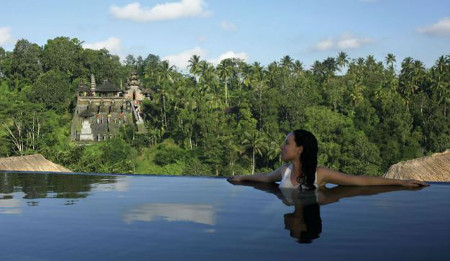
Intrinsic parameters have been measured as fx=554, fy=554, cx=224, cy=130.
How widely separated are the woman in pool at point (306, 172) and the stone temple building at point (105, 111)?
64772mm

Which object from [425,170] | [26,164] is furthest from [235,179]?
[26,164]

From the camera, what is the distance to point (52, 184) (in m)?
6.85

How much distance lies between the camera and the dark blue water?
3.06 metres

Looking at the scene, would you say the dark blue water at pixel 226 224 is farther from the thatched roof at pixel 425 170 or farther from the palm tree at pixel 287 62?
the palm tree at pixel 287 62

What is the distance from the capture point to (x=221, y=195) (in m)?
5.50

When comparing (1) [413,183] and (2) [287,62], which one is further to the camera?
(2) [287,62]

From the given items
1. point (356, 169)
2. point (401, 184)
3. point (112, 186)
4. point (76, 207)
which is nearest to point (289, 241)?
point (76, 207)

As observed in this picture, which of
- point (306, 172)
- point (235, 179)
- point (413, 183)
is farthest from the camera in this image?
point (235, 179)

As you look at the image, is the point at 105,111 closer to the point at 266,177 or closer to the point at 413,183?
the point at 266,177

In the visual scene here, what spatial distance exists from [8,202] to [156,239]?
2.43 m

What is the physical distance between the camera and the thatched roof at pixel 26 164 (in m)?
9.66

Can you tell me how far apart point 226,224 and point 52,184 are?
3.70 m

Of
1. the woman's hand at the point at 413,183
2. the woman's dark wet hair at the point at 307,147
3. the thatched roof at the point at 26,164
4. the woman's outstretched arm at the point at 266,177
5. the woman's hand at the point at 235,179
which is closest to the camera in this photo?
the woman's dark wet hair at the point at 307,147

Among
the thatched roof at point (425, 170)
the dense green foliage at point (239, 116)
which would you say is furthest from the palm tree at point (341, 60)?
the thatched roof at point (425, 170)
